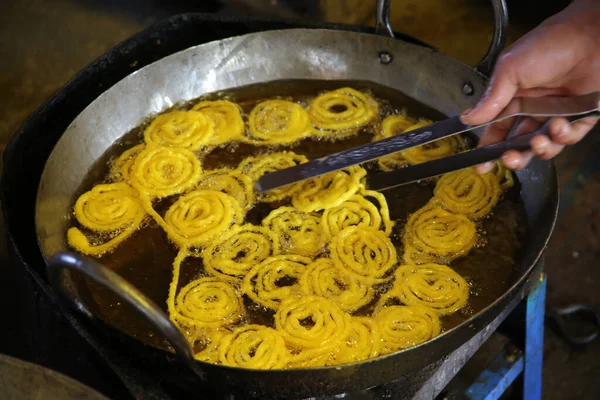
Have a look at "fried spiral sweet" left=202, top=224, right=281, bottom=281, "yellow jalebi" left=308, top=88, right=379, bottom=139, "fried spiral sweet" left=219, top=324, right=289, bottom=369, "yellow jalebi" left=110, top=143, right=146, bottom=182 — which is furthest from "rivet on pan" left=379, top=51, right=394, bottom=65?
"fried spiral sweet" left=219, top=324, right=289, bottom=369

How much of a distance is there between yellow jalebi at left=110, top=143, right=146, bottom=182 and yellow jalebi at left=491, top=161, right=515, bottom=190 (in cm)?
180

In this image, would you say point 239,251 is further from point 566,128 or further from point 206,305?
point 566,128

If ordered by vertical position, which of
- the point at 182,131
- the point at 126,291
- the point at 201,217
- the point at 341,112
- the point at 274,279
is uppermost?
the point at 341,112

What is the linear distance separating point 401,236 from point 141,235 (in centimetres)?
120

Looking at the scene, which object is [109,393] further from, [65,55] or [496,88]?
[65,55]

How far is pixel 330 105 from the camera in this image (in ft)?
11.3

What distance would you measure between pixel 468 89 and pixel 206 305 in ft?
5.87

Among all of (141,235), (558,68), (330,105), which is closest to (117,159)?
(141,235)

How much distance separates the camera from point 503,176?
3.07m

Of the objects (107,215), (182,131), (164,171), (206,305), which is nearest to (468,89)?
(182,131)

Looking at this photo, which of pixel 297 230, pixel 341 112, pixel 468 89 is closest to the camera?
pixel 297 230

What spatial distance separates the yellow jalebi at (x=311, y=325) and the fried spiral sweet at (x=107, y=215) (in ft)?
2.85

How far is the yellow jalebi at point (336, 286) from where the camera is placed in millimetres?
2594

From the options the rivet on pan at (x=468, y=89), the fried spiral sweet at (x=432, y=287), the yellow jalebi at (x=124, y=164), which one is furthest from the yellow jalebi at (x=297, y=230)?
the rivet on pan at (x=468, y=89)
